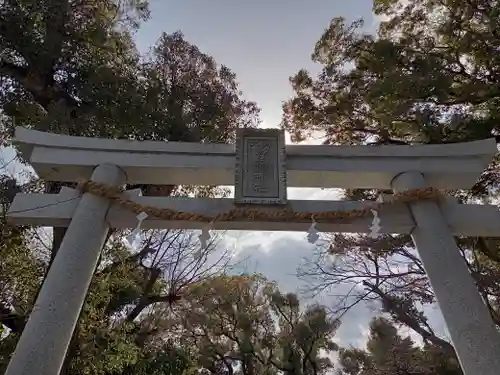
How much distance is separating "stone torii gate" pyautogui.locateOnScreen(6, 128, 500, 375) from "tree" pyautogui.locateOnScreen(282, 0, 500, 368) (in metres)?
1.58

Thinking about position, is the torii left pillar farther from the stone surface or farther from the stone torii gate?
the stone surface

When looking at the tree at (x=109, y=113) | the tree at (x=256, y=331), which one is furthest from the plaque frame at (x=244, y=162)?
the tree at (x=256, y=331)

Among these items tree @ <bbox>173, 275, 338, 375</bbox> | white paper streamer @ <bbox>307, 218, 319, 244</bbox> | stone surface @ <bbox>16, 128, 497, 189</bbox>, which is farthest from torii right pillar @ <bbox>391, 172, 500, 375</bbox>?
tree @ <bbox>173, 275, 338, 375</bbox>

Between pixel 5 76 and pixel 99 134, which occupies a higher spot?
pixel 5 76

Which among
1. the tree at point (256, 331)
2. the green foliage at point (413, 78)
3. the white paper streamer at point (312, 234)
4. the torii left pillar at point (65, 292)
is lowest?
the torii left pillar at point (65, 292)

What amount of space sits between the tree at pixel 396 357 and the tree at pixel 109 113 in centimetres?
296

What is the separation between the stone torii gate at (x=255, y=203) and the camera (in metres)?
2.01

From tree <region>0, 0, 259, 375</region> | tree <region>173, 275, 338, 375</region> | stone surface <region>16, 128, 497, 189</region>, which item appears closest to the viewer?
stone surface <region>16, 128, 497, 189</region>

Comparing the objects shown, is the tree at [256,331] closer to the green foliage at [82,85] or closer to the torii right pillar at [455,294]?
the green foliage at [82,85]

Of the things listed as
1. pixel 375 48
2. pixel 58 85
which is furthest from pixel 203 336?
pixel 375 48

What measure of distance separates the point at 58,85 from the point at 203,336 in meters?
5.41

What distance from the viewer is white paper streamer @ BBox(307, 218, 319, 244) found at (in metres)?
2.34

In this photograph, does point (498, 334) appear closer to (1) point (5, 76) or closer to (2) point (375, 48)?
(2) point (375, 48)

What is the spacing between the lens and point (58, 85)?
14.4ft
